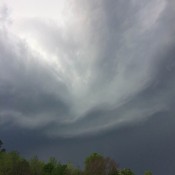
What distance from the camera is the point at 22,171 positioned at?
183 metres

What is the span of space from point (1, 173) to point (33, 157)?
26679 millimetres

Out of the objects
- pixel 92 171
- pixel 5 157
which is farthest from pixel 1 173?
pixel 92 171

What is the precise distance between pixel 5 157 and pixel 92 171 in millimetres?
43249

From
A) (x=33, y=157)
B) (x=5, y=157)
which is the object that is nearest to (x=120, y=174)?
(x=33, y=157)

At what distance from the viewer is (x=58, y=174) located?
192625 millimetres

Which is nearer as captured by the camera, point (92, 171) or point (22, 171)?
point (22, 171)

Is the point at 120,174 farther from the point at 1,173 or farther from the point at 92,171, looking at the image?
the point at 1,173

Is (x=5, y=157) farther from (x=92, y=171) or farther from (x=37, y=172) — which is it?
(x=92, y=171)

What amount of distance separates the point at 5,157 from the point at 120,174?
5605cm

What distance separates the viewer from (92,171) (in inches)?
7859

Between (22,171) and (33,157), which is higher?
(33,157)

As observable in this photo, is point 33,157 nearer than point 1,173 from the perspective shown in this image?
No

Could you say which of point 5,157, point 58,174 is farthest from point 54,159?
point 5,157

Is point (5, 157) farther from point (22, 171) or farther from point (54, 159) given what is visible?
point (54, 159)
